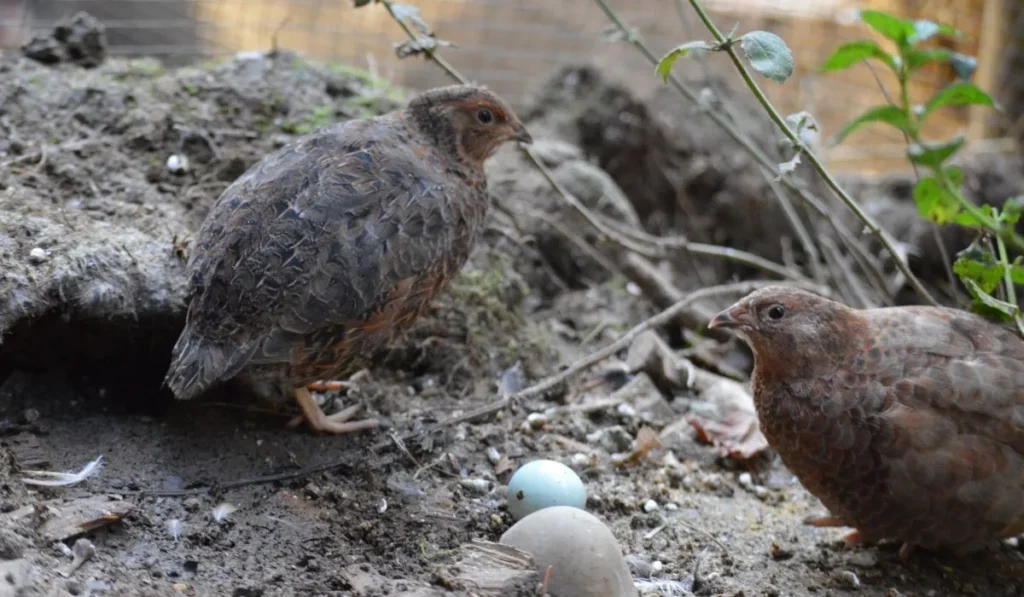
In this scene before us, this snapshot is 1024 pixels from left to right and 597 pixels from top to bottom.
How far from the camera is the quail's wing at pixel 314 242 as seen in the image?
2.95 metres

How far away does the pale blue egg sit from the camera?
298 cm

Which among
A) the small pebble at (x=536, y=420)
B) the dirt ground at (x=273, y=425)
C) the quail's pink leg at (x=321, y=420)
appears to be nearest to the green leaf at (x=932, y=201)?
the dirt ground at (x=273, y=425)

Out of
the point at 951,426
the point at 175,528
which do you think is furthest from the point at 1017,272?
the point at 175,528

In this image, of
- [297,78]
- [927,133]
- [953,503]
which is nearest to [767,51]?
[953,503]

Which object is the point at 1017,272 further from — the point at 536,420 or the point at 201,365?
the point at 201,365

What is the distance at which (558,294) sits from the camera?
4934mm

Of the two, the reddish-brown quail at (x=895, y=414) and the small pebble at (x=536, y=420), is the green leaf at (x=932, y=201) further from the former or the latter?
the small pebble at (x=536, y=420)

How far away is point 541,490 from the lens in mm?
2979

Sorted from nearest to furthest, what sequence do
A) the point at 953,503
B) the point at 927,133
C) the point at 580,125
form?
1. the point at 953,503
2. the point at 580,125
3. the point at 927,133

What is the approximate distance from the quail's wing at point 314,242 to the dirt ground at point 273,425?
369 mm

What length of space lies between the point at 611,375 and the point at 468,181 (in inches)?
47.6

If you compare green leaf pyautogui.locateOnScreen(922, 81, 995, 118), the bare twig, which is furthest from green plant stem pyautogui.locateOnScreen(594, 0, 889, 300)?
green leaf pyautogui.locateOnScreen(922, 81, 995, 118)

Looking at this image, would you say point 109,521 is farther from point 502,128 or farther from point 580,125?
point 580,125

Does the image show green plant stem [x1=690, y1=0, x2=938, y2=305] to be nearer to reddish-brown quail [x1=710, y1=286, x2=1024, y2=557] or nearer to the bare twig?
reddish-brown quail [x1=710, y1=286, x2=1024, y2=557]
